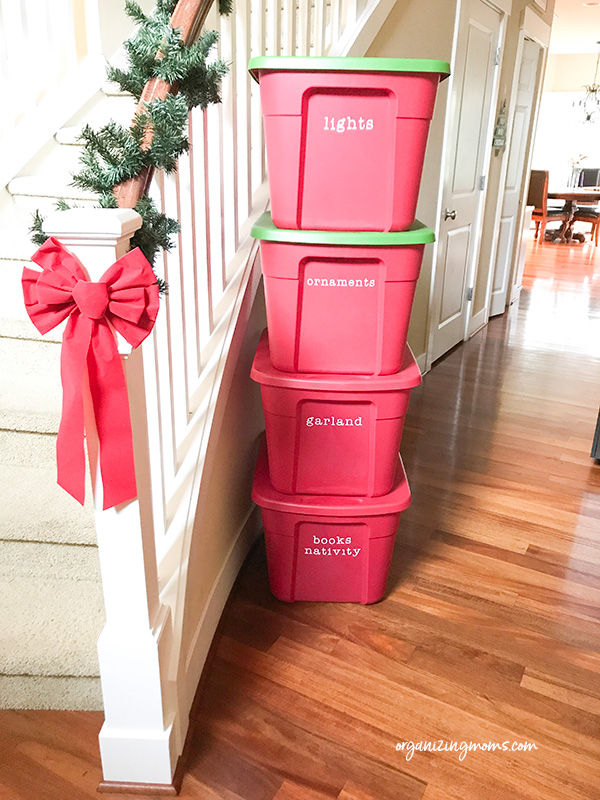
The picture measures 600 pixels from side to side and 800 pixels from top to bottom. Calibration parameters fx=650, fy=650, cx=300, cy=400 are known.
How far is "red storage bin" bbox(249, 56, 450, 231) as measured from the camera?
143 cm

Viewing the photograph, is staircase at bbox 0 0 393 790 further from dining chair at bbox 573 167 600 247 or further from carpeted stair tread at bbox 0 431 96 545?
dining chair at bbox 573 167 600 247

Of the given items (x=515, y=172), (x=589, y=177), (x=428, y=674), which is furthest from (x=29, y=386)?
(x=589, y=177)

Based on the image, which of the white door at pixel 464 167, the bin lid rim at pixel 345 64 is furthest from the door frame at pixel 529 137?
the bin lid rim at pixel 345 64

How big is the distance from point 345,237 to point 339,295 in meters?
0.15

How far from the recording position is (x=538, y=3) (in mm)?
4477

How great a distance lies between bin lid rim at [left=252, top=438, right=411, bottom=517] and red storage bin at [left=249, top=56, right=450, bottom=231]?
2.31 feet

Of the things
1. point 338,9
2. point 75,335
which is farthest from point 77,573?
point 338,9

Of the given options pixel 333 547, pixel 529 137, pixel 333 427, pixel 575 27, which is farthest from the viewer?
pixel 575 27

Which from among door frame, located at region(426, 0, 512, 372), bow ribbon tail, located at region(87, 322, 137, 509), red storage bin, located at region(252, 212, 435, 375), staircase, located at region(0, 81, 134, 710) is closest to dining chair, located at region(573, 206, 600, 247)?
door frame, located at region(426, 0, 512, 372)

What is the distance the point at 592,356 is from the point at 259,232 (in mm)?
3294

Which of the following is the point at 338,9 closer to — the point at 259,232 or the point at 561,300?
the point at 259,232

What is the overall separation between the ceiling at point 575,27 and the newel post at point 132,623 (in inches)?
300

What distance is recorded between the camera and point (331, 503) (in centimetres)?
174

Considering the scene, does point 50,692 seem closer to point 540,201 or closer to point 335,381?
point 335,381
